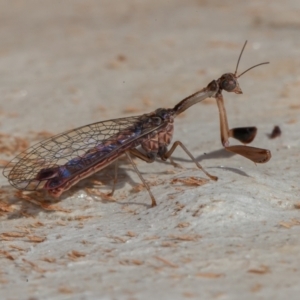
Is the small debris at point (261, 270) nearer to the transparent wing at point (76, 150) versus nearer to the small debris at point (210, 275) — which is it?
the small debris at point (210, 275)

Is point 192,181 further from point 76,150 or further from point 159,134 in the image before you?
point 76,150

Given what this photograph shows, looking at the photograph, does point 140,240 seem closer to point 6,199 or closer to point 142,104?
point 6,199

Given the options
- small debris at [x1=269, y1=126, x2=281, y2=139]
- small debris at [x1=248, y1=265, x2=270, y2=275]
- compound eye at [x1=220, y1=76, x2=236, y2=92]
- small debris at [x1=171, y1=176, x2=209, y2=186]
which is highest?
compound eye at [x1=220, y1=76, x2=236, y2=92]

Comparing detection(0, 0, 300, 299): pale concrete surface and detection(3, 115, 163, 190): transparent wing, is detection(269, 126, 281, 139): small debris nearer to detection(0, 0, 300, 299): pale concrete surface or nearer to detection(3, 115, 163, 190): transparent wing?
detection(0, 0, 300, 299): pale concrete surface

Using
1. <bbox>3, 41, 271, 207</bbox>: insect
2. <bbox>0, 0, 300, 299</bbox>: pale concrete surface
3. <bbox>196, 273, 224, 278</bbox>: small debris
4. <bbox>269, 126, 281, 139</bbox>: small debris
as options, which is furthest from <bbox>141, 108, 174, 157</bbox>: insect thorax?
<bbox>196, 273, 224, 278</bbox>: small debris

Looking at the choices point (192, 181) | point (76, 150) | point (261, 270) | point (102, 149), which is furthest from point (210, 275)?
point (76, 150)

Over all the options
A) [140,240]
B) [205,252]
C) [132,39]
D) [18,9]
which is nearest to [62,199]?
[140,240]
